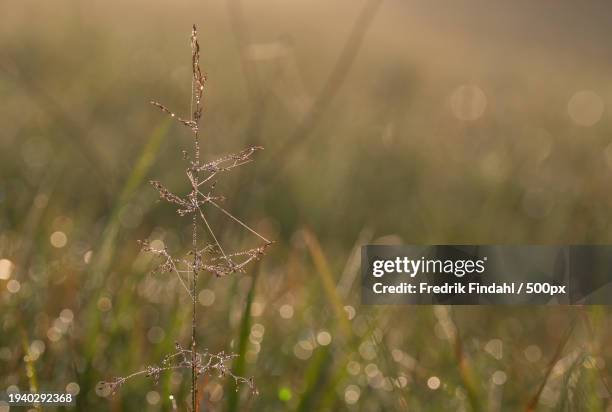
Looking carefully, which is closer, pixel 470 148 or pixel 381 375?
pixel 381 375

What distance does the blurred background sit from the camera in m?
1.78

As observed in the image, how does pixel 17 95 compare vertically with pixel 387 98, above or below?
below

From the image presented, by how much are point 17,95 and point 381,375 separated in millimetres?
3259

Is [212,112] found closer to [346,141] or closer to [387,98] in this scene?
[346,141]

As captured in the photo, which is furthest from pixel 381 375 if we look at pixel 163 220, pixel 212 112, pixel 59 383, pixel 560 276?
pixel 212 112

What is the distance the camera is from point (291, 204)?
153 inches

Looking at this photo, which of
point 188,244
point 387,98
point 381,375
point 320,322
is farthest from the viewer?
point 387,98

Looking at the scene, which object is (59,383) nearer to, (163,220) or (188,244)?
(188,244)

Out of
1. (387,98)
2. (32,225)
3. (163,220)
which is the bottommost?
(32,225)

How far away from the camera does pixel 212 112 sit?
472cm

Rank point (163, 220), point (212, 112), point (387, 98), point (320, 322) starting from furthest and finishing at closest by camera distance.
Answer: point (387, 98) → point (212, 112) → point (163, 220) → point (320, 322)

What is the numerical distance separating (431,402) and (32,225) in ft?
3.89

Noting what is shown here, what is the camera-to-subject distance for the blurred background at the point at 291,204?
178cm

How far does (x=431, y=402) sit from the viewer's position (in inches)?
72.9
